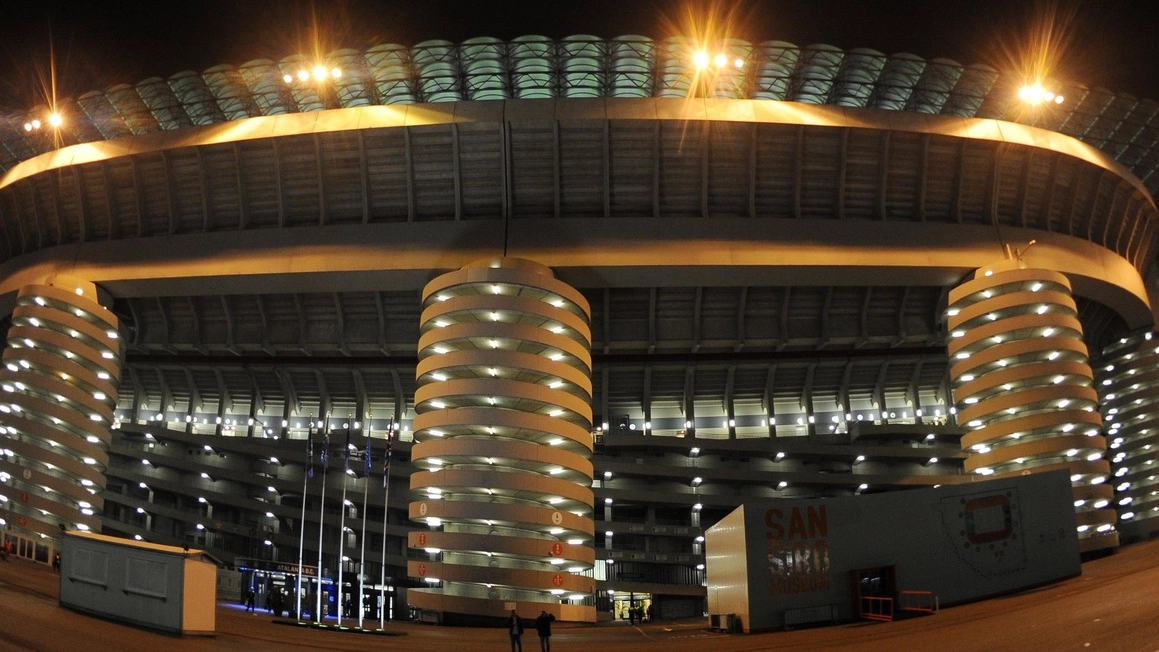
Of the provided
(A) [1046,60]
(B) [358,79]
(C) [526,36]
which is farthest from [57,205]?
(A) [1046,60]

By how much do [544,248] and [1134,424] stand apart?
45534mm

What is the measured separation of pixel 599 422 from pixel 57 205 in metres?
37.2

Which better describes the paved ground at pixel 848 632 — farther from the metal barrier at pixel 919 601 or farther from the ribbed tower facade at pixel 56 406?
the ribbed tower facade at pixel 56 406

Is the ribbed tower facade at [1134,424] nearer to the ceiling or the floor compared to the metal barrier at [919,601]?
nearer to the ceiling

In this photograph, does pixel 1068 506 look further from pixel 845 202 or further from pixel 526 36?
pixel 526 36

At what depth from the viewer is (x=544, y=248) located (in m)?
44.9

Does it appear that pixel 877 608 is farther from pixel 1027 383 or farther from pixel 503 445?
pixel 1027 383

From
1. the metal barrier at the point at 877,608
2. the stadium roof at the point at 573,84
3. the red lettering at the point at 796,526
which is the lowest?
the metal barrier at the point at 877,608

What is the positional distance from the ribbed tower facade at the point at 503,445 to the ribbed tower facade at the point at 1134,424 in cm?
4200

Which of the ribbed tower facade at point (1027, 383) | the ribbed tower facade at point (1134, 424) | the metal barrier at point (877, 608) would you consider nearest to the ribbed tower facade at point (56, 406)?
the metal barrier at point (877, 608)

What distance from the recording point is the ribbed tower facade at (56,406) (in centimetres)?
4284

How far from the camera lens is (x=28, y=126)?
47.7 metres

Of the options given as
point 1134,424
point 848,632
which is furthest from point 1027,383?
point 848,632

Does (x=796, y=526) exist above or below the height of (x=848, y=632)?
above
